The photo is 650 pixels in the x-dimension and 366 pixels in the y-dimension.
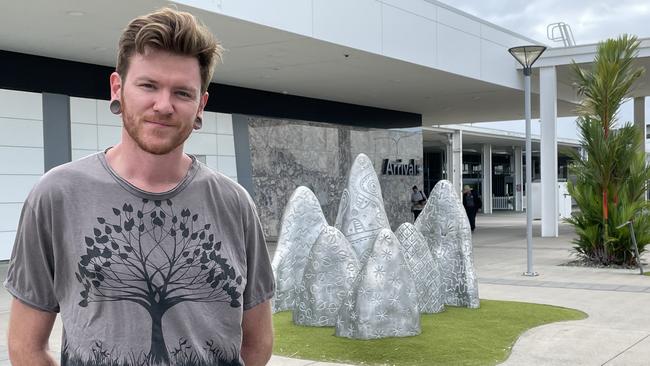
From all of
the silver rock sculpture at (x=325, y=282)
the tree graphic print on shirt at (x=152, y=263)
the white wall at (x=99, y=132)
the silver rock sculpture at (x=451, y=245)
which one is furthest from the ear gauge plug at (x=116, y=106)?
the white wall at (x=99, y=132)

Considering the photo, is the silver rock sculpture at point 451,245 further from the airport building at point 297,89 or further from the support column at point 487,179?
the support column at point 487,179

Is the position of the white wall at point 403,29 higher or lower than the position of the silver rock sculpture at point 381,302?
higher

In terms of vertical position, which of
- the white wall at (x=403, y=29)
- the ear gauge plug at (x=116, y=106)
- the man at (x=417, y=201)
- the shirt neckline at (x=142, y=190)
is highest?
the white wall at (x=403, y=29)

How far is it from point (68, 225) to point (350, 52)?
15.2 m

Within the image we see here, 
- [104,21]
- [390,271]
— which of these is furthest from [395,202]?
[390,271]

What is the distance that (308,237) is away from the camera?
934 centimetres

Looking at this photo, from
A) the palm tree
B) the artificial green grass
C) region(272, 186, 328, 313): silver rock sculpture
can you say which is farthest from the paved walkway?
region(272, 186, 328, 313): silver rock sculpture

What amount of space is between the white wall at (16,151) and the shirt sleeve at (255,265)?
14.8 meters

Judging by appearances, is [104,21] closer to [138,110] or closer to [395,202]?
[138,110]

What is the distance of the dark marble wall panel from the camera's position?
21.9m

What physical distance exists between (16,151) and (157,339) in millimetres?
15495

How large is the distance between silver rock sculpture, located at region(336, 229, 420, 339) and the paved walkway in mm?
882

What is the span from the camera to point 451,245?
362 inches

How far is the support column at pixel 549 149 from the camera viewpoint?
2189 cm
